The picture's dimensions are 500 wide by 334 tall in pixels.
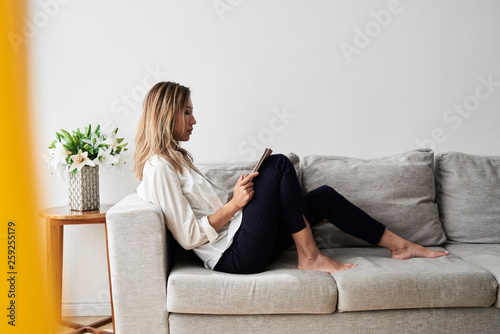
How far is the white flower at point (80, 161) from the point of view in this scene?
236cm

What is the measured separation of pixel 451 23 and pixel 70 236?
7.90ft

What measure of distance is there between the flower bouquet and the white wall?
29 cm

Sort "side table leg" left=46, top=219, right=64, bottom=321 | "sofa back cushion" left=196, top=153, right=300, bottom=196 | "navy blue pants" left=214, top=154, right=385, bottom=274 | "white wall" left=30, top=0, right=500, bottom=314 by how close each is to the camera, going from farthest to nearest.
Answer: "white wall" left=30, top=0, right=500, bottom=314
"sofa back cushion" left=196, top=153, right=300, bottom=196
"side table leg" left=46, top=219, right=64, bottom=321
"navy blue pants" left=214, top=154, right=385, bottom=274

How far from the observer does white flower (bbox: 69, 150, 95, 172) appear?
2.36 metres

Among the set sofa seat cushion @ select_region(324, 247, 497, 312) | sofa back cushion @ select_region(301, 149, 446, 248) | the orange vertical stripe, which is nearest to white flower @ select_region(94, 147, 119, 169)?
sofa back cushion @ select_region(301, 149, 446, 248)

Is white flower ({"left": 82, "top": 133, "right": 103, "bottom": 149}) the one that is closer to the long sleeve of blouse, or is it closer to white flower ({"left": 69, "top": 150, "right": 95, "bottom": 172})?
white flower ({"left": 69, "top": 150, "right": 95, "bottom": 172})

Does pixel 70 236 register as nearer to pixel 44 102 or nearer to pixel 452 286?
pixel 44 102

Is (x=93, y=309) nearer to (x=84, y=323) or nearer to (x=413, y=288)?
(x=84, y=323)

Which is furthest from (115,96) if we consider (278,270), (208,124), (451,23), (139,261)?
(451,23)

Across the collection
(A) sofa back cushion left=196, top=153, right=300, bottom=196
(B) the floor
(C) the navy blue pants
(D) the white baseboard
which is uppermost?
(A) sofa back cushion left=196, top=153, right=300, bottom=196

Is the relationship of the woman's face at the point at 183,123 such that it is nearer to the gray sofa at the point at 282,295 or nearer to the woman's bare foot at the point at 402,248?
the gray sofa at the point at 282,295

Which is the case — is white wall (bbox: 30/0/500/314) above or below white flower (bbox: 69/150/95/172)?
above

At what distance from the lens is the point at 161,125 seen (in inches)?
82.0

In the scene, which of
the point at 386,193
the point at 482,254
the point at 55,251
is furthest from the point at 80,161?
the point at 482,254
